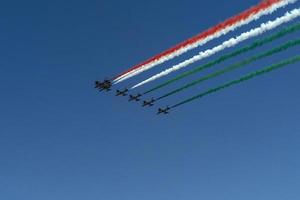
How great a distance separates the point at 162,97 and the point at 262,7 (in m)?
23.7

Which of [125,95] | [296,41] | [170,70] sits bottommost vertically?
[296,41]

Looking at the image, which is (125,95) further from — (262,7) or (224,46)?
(262,7)

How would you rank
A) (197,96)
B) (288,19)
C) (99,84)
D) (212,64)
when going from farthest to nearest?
1. (99,84)
2. (197,96)
3. (212,64)
4. (288,19)

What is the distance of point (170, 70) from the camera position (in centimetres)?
4803

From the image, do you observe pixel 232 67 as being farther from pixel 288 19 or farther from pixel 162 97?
pixel 162 97

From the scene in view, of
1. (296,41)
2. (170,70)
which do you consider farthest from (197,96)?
(296,41)

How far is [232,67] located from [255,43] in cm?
502

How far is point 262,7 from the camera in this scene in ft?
104

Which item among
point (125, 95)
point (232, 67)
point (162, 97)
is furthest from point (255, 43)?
point (125, 95)

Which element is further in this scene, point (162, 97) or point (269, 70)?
point (162, 97)

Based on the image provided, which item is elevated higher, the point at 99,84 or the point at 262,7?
the point at 99,84

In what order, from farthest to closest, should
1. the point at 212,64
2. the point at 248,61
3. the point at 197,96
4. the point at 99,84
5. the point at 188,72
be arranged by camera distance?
the point at 99,84
the point at 197,96
the point at 188,72
the point at 212,64
the point at 248,61

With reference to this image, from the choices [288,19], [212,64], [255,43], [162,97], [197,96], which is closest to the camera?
[288,19]

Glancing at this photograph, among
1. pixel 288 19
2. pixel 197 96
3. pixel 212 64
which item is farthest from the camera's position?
pixel 197 96
